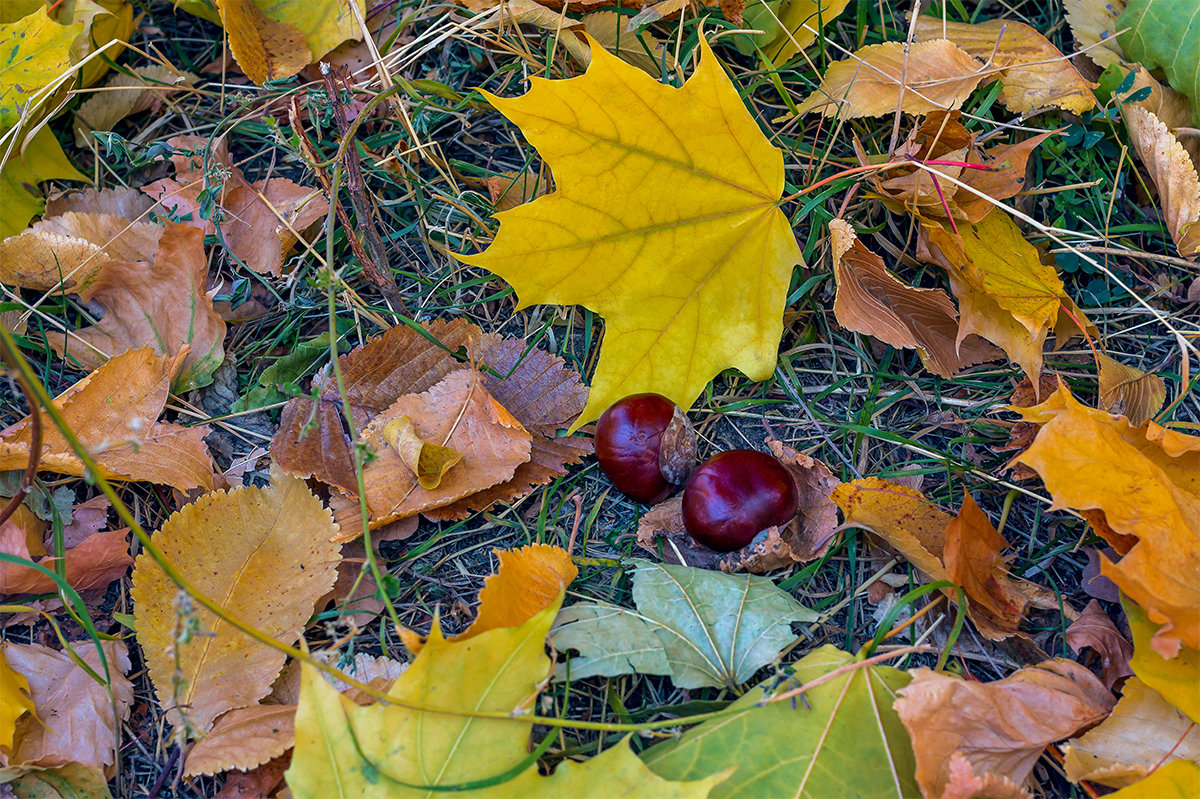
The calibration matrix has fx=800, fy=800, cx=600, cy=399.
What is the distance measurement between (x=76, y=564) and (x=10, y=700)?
0.28 meters

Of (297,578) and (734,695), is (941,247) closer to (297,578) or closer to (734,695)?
(734,695)

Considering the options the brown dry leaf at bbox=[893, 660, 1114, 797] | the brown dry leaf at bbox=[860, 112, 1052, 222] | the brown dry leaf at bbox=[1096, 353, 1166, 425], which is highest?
the brown dry leaf at bbox=[860, 112, 1052, 222]

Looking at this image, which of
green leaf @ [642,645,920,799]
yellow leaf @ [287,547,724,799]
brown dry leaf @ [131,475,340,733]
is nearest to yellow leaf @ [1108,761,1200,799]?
green leaf @ [642,645,920,799]

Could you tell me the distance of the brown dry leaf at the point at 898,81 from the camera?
1894 millimetres

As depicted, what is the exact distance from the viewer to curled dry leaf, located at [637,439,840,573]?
1.62 m

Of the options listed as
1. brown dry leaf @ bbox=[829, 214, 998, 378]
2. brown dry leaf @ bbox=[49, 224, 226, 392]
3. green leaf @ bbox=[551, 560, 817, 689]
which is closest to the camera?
green leaf @ bbox=[551, 560, 817, 689]

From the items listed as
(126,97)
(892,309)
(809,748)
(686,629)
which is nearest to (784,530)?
(686,629)

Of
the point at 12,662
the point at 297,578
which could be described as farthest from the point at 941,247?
the point at 12,662

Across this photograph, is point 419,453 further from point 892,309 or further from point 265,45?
point 265,45

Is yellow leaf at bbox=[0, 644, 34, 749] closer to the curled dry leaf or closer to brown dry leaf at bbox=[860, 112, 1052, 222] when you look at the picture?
the curled dry leaf

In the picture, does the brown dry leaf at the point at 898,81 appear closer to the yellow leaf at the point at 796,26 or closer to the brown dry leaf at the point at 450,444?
the yellow leaf at the point at 796,26

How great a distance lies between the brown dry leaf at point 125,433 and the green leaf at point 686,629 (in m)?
0.88

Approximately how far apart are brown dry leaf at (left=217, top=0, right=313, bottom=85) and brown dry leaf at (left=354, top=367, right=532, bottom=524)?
3.23 ft

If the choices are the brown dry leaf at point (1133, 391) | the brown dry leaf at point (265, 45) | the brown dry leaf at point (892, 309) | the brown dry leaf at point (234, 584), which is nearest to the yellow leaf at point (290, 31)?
the brown dry leaf at point (265, 45)
